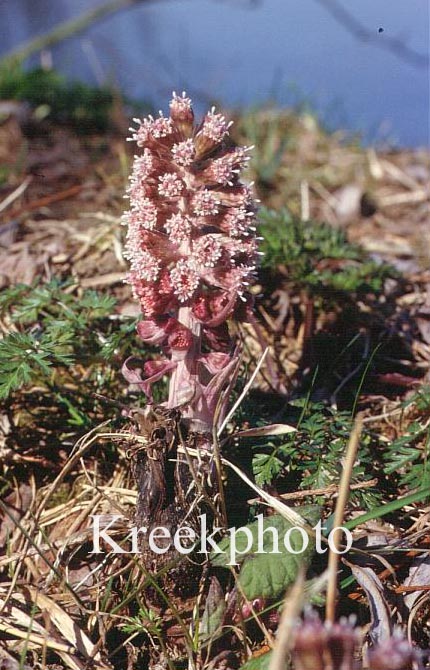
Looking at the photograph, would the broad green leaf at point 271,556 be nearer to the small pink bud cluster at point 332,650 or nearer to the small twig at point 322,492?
the small twig at point 322,492

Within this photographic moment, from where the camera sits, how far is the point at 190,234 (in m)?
2.16

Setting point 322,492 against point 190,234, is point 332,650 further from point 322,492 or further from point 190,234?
point 190,234

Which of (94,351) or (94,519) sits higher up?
(94,351)

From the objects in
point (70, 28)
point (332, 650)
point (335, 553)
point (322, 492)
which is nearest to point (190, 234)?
point (322, 492)

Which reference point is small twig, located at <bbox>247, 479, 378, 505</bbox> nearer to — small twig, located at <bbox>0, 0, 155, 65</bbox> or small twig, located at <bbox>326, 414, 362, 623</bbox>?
small twig, located at <bbox>326, 414, 362, 623</bbox>

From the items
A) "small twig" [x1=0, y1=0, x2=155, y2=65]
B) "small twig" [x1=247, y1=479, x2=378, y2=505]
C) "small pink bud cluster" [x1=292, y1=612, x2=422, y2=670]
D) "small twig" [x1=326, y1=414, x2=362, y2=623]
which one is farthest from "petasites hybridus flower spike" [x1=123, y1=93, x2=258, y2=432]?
"small twig" [x1=0, y1=0, x2=155, y2=65]

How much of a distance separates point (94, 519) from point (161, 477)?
401 millimetres

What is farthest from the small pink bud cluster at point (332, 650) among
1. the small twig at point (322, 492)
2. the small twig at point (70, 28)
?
the small twig at point (70, 28)

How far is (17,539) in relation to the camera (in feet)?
8.06

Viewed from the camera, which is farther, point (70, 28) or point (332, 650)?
point (70, 28)

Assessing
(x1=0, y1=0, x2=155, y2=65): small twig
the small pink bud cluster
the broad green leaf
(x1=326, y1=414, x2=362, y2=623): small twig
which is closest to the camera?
the small pink bud cluster

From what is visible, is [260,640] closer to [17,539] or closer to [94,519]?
[94,519]

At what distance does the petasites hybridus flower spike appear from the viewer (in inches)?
83.4

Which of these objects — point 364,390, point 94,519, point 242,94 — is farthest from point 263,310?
point 242,94
